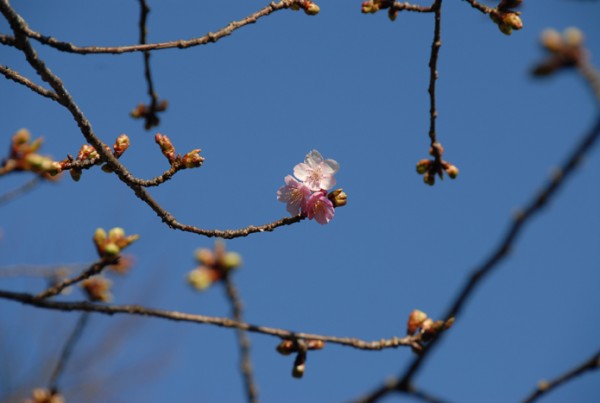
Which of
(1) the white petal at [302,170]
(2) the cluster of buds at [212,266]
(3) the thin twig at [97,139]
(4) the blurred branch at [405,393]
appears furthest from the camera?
(1) the white petal at [302,170]

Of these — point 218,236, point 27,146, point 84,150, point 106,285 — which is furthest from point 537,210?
point 106,285

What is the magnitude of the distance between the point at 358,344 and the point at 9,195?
178cm

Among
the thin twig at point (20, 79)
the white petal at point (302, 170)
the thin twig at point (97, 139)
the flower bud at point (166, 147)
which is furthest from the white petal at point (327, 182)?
the thin twig at point (20, 79)

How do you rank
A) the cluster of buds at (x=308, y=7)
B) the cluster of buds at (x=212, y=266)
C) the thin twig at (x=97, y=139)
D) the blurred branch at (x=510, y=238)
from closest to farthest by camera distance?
the blurred branch at (x=510, y=238)
the cluster of buds at (x=212, y=266)
the thin twig at (x=97, y=139)
the cluster of buds at (x=308, y=7)

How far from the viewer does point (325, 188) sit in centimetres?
262

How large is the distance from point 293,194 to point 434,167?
68 cm

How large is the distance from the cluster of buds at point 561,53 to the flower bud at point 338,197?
4.89 ft

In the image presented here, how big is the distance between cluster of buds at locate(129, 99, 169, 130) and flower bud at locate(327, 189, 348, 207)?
125 cm

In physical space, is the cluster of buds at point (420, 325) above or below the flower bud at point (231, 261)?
above

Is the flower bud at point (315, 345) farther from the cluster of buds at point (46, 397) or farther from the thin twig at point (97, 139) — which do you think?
the cluster of buds at point (46, 397)

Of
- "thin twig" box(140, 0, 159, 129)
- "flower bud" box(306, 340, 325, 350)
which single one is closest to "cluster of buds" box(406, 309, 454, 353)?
"flower bud" box(306, 340, 325, 350)

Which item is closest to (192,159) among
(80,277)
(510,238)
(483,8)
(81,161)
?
(81,161)

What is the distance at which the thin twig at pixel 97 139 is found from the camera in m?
1.78

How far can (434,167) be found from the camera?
2664mm
